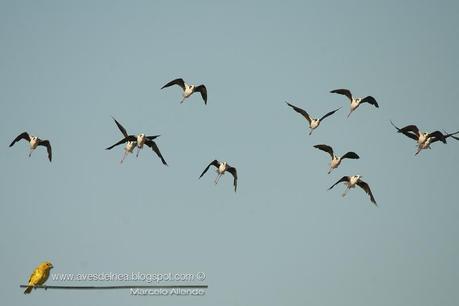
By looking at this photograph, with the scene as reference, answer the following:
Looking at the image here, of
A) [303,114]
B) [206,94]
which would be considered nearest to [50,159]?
[206,94]

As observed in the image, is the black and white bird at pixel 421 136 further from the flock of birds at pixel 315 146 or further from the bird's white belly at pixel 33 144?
the bird's white belly at pixel 33 144

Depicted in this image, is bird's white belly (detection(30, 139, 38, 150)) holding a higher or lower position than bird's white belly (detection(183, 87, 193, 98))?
lower

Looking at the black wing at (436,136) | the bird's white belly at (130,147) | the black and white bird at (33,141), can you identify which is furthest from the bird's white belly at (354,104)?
the black and white bird at (33,141)

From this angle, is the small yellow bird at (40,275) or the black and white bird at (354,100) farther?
the black and white bird at (354,100)

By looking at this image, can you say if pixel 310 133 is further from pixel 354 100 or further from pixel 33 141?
pixel 33 141

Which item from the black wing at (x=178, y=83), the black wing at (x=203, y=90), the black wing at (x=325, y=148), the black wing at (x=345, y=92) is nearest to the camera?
the black wing at (x=178, y=83)

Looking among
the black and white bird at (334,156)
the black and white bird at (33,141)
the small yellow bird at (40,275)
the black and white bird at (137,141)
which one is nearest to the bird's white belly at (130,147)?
the black and white bird at (137,141)

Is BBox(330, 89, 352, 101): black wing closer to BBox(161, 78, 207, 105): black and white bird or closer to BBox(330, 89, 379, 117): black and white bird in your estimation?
BBox(330, 89, 379, 117): black and white bird

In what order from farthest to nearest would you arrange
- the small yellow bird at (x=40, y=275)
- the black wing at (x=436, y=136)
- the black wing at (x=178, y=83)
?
the black wing at (x=178, y=83), the black wing at (x=436, y=136), the small yellow bird at (x=40, y=275)

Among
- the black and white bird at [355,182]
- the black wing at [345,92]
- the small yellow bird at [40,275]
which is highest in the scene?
the black wing at [345,92]

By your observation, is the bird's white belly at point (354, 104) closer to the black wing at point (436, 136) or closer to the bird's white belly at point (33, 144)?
the black wing at point (436, 136)

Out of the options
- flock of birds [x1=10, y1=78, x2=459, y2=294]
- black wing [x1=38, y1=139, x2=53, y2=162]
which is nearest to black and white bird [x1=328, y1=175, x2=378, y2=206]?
flock of birds [x1=10, y1=78, x2=459, y2=294]

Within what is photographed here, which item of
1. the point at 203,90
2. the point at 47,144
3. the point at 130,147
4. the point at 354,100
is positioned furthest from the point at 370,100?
the point at 47,144

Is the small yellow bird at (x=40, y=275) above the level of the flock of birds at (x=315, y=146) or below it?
below
